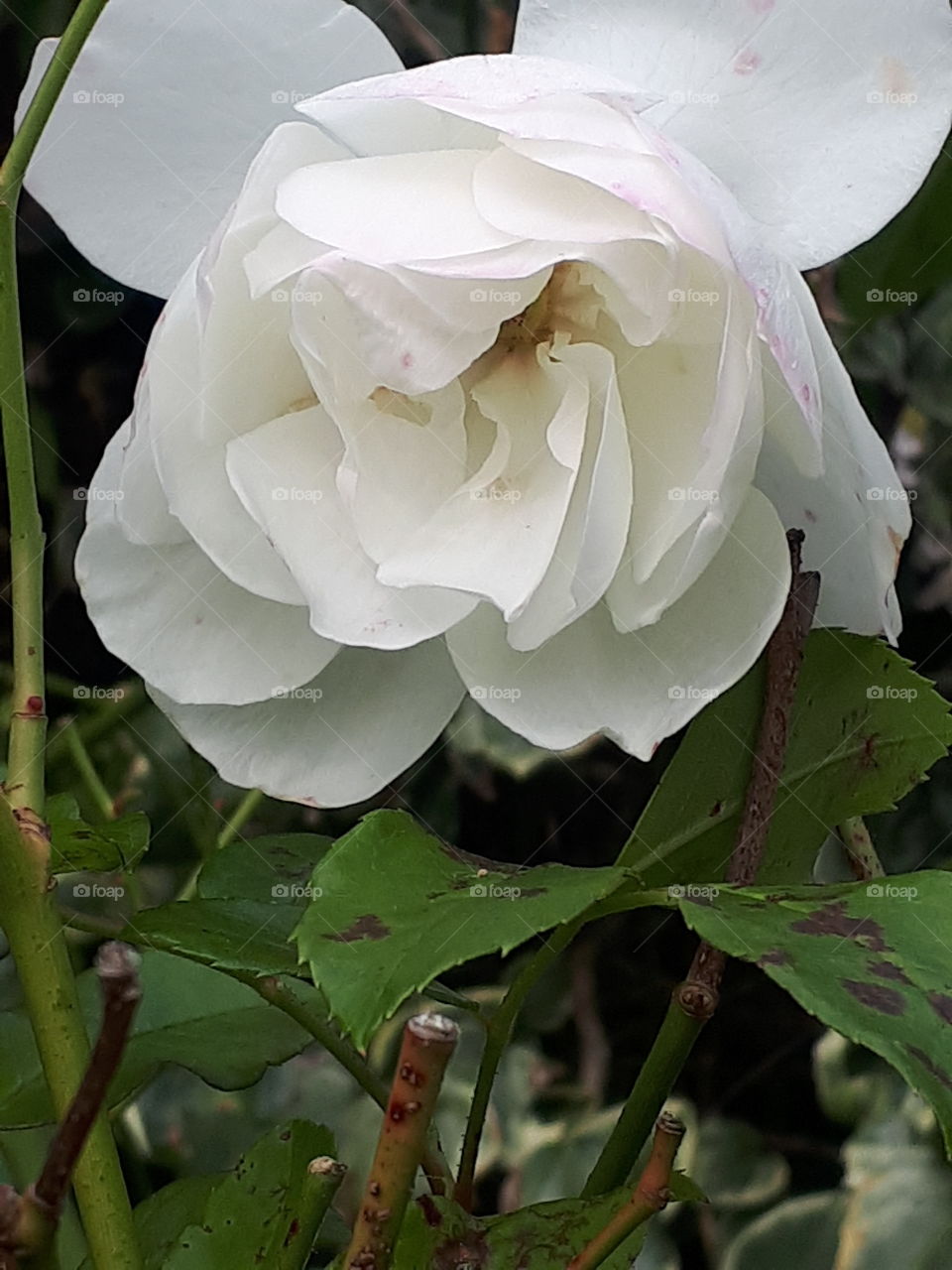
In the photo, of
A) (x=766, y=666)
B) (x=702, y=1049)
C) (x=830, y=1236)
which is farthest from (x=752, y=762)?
(x=702, y=1049)

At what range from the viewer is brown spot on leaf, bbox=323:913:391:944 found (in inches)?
11.2

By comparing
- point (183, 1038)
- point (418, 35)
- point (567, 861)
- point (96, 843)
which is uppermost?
point (418, 35)

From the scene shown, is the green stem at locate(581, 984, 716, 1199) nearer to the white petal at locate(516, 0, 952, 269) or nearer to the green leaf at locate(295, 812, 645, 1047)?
the green leaf at locate(295, 812, 645, 1047)

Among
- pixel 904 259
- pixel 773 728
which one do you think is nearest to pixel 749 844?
pixel 773 728

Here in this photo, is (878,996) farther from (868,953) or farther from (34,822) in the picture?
(34,822)

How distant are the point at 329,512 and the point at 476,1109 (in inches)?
6.2

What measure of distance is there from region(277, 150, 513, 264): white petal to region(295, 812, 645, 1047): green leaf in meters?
0.12

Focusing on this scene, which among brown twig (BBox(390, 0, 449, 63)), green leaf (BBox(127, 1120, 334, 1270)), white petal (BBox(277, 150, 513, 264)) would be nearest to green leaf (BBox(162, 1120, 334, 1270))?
green leaf (BBox(127, 1120, 334, 1270))

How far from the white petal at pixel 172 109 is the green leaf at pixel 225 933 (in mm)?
152

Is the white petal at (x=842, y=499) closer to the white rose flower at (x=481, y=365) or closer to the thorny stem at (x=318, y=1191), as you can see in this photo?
the white rose flower at (x=481, y=365)

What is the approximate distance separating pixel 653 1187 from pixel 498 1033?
104 millimetres

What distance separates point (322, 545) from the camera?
1.07 ft

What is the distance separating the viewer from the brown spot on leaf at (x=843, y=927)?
0.29 metres

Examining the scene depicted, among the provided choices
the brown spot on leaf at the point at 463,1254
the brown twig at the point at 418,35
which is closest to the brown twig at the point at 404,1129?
the brown spot on leaf at the point at 463,1254
